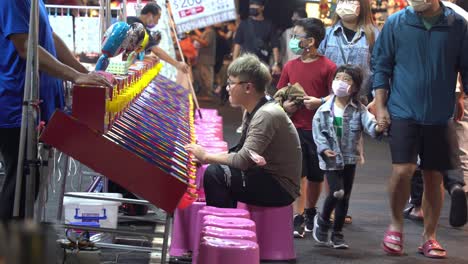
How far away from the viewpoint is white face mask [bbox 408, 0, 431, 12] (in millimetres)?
5383

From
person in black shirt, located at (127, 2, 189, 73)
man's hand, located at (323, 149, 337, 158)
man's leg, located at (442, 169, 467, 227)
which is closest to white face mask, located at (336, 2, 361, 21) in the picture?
man's hand, located at (323, 149, 337, 158)

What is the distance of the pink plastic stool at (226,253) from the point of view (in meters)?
4.18

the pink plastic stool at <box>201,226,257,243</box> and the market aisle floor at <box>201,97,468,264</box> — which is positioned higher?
the pink plastic stool at <box>201,226,257,243</box>

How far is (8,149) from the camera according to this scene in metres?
3.99

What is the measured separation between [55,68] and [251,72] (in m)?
1.58

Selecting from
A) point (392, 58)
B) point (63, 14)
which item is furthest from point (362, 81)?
point (63, 14)

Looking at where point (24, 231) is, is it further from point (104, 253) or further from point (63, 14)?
point (63, 14)

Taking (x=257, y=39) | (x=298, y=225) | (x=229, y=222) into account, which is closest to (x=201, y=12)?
(x=257, y=39)

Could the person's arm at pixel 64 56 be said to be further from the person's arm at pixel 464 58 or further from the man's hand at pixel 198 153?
the person's arm at pixel 464 58

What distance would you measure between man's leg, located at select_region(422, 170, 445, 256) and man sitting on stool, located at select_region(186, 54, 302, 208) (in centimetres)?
101

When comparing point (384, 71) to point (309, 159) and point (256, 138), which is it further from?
point (256, 138)

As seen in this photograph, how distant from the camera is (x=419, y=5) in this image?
17.7ft

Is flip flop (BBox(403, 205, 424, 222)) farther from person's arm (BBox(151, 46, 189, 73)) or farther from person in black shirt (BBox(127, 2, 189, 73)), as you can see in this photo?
person's arm (BBox(151, 46, 189, 73))

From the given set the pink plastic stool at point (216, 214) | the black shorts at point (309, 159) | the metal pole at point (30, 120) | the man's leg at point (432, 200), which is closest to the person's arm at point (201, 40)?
the black shorts at point (309, 159)
